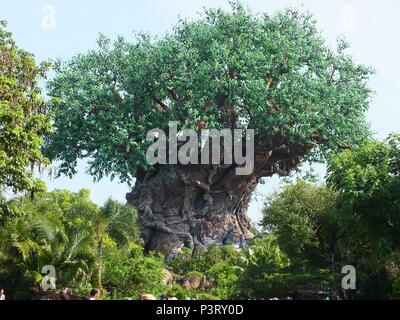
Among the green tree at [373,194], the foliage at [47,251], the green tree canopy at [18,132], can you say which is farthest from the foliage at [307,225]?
the green tree canopy at [18,132]

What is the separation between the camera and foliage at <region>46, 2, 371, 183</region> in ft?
110

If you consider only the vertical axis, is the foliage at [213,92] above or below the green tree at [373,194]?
above

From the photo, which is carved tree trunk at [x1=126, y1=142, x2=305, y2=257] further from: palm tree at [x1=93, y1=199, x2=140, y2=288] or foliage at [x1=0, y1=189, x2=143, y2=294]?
foliage at [x1=0, y1=189, x2=143, y2=294]

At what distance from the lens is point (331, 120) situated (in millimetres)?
34031

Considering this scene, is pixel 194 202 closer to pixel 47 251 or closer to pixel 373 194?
pixel 47 251

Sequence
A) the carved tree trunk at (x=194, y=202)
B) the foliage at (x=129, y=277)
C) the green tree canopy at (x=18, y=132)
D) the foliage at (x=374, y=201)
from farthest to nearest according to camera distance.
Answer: the carved tree trunk at (x=194, y=202), the foliage at (x=129, y=277), the foliage at (x=374, y=201), the green tree canopy at (x=18, y=132)

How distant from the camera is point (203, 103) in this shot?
33531mm

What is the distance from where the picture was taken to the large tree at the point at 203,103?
33.7 m

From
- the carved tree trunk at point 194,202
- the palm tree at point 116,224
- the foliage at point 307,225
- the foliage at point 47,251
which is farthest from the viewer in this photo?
the carved tree trunk at point 194,202

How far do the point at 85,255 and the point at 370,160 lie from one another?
10.6 metres

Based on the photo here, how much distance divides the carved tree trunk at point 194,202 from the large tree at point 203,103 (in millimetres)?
61

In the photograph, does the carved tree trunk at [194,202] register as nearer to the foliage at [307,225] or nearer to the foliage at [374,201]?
the foliage at [307,225]

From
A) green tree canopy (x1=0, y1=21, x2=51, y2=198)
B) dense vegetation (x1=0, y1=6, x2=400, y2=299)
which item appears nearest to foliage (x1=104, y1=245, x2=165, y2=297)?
dense vegetation (x1=0, y1=6, x2=400, y2=299)

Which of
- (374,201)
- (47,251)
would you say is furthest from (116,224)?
(374,201)
